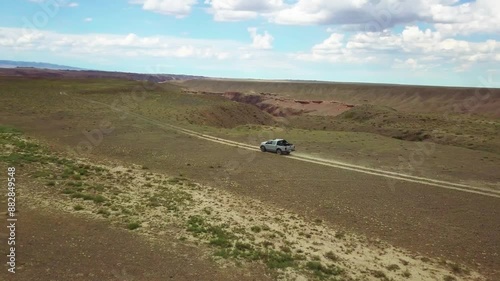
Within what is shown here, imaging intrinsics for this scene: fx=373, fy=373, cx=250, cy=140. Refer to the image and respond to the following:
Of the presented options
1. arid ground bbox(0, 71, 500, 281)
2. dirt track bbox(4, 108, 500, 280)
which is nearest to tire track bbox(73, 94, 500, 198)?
arid ground bbox(0, 71, 500, 281)

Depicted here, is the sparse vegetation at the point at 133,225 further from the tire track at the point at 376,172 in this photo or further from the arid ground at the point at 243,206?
the tire track at the point at 376,172

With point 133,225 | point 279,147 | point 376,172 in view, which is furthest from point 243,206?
point 279,147

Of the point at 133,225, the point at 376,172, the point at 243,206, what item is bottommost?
the point at 243,206

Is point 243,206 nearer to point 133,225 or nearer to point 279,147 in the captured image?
point 133,225

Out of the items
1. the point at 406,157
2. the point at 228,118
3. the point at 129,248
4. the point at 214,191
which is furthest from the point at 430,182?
the point at 228,118

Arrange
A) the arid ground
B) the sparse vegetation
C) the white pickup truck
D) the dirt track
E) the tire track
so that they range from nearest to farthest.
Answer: the arid ground, the sparse vegetation, the dirt track, the tire track, the white pickup truck

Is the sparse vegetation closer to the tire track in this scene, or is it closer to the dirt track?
the dirt track

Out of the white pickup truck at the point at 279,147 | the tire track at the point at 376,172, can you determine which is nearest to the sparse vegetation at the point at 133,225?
the tire track at the point at 376,172

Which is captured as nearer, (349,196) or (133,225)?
(133,225)

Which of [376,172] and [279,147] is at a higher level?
[279,147]
